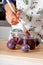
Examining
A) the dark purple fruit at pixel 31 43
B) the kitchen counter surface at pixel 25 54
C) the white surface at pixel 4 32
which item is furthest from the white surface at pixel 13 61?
the white surface at pixel 4 32

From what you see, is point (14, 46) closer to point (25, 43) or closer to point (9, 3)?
point (25, 43)

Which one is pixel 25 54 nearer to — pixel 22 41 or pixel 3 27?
pixel 22 41

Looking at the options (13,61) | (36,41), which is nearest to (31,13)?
(36,41)

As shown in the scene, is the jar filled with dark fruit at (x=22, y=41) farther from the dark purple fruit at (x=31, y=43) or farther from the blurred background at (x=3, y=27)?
the blurred background at (x=3, y=27)

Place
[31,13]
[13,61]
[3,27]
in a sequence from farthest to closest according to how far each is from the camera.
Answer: [3,27], [31,13], [13,61]

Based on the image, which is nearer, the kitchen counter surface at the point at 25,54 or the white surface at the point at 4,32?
the kitchen counter surface at the point at 25,54

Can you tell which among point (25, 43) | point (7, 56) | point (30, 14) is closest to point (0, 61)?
point (7, 56)

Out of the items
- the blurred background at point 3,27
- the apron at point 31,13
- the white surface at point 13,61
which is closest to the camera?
the white surface at point 13,61

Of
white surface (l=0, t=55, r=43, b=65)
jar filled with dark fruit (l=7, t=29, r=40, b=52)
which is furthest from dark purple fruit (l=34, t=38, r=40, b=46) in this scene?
white surface (l=0, t=55, r=43, b=65)

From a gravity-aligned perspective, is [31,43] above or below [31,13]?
below

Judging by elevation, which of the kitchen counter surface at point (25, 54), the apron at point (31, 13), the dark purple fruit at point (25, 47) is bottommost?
the kitchen counter surface at point (25, 54)

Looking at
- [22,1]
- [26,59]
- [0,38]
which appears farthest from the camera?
[0,38]

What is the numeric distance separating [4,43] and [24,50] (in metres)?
0.16

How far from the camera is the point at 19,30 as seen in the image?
0.84m
